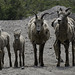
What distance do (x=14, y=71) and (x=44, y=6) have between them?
53.1m

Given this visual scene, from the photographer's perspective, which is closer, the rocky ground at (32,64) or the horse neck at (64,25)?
the rocky ground at (32,64)

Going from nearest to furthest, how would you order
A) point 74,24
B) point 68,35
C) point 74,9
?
point 68,35 < point 74,24 < point 74,9

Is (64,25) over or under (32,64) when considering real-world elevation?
over

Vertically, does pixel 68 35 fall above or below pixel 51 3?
below

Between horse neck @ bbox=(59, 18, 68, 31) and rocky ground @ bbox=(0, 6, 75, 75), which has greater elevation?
horse neck @ bbox=(59, 18, 68, 31)

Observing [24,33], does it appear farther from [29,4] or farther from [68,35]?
[29,4]

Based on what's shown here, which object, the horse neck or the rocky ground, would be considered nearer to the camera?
the rocky ground

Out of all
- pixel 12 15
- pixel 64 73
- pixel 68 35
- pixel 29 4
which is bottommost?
pixel 64 73

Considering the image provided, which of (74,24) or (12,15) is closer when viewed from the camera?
(74,24)

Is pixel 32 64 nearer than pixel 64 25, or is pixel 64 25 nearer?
pixel 64 25

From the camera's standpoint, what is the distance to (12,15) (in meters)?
47.2

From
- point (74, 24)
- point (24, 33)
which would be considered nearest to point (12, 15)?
point (24, 33)

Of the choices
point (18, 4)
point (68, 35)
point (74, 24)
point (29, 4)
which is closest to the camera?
point (68, 35)

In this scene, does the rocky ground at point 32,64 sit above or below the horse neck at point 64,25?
below
